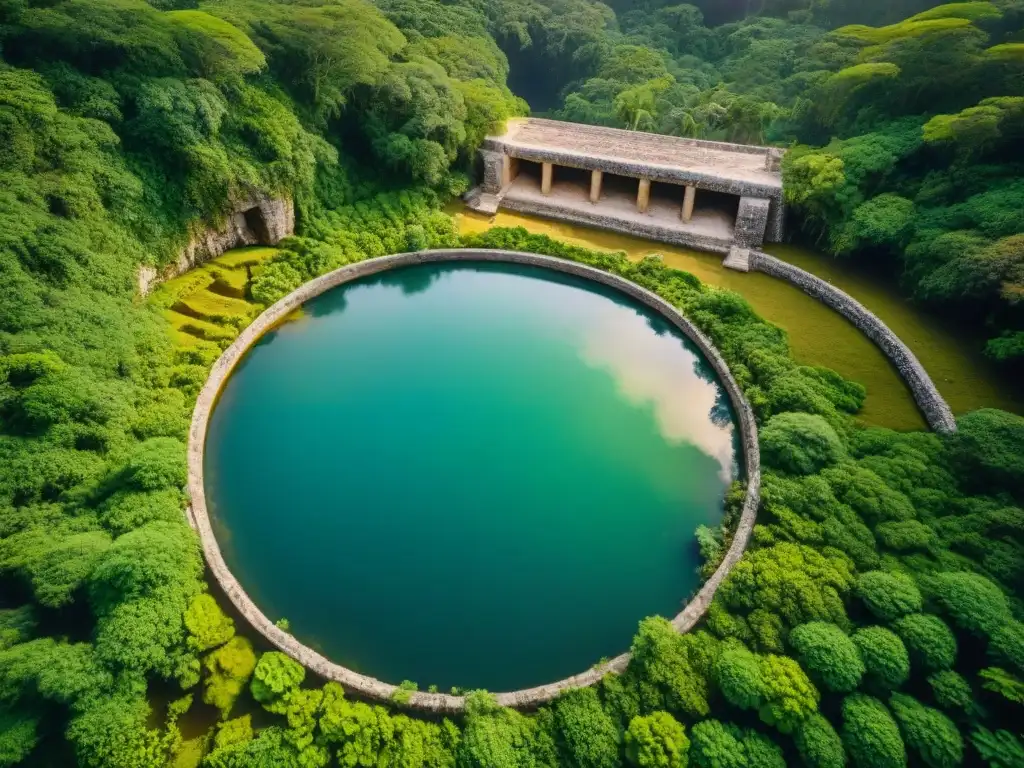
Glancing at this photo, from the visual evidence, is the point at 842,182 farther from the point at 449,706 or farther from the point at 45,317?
the point at 45,317

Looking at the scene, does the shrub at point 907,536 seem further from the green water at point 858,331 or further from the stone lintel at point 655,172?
the stone lintel at point 655,172

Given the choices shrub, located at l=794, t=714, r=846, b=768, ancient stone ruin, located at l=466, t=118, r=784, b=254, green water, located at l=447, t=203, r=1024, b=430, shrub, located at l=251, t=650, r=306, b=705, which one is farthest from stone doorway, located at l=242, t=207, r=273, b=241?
shrub, located at l=794, t=714, r=846, b=768

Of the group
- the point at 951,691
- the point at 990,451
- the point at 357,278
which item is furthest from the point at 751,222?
the point at 951,691

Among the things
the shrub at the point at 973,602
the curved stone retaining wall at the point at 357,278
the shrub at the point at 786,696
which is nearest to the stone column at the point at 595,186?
Result: the curved stone retaining wall at the point at 357,278

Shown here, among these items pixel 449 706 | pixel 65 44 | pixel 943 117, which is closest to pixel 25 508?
A: pixel 449 706

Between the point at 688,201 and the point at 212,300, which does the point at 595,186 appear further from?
the point at 212,300

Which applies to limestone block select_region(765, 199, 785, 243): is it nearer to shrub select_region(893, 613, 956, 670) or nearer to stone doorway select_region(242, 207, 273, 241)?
shrub select_region(893, 613, 956, 670)
